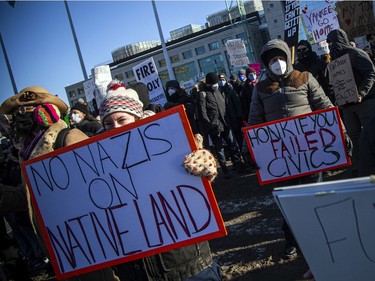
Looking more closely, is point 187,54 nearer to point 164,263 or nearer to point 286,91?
point 286,91

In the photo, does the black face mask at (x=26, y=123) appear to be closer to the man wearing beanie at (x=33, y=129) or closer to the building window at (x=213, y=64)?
the man wearing beanie at (x=33, y=129)

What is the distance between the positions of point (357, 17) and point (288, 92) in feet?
8.78

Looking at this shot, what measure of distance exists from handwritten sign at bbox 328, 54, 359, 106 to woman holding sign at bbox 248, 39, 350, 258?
1.25 meters

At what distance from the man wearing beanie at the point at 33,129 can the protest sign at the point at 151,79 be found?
5976 mm

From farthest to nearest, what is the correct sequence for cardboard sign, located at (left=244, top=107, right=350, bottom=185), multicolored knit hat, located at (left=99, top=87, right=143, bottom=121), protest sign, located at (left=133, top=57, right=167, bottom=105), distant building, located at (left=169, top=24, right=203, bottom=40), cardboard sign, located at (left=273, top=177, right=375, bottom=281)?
distant building, located at (left=169, top=24, right=203, bottom=40) → protest sign, located at (left=133, top=57, right=167, bottom=105) → cardboard sign, located at (left=244, top=107, right=350, bottom=185) → multicolored knit hat, located at (left=99, top=87, right=143, bottom=121) → cardboard sign, located at (left=273, top=177, right=375, bottom=281)

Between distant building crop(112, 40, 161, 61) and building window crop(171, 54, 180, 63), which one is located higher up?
distant building crop(112, 40, 161, 61)

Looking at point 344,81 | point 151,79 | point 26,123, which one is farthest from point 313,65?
point 26,123

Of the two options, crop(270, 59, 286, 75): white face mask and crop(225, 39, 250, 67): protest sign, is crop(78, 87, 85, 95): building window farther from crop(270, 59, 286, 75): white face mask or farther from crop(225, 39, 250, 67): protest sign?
crop(270, 59, 286, 75): white face mask

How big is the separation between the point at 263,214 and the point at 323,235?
11.7ft

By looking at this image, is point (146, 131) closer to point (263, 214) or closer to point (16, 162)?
point (263, 214)

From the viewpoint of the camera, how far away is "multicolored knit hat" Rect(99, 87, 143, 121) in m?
2.08

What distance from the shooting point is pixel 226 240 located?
169 inches

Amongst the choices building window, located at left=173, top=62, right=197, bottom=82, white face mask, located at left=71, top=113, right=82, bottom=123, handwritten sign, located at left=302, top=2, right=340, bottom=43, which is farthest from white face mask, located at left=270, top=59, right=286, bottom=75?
building window, located at left=173, top=62, right=197, bottom=82

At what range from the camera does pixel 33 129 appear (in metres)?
2.50
